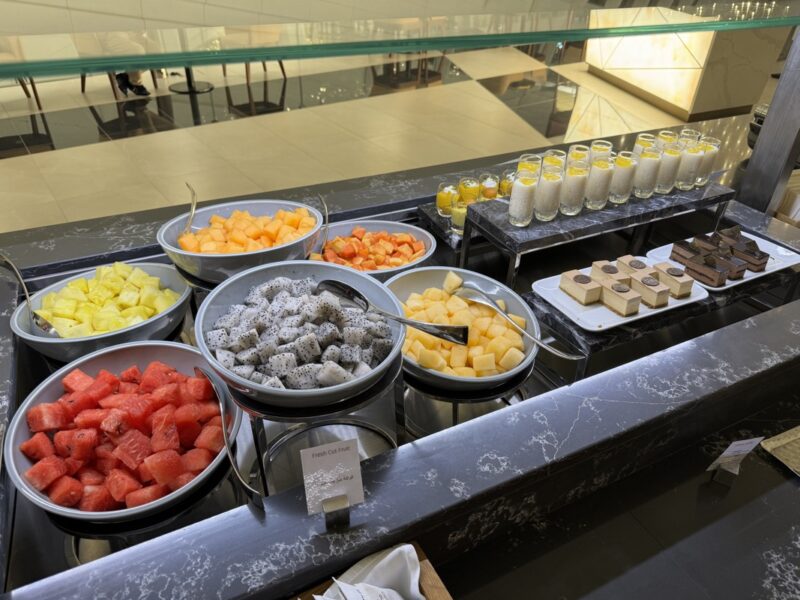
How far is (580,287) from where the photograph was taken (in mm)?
1467

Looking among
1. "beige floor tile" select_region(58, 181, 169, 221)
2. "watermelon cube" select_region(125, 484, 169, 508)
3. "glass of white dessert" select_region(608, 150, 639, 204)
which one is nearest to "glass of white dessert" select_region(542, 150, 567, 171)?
"glass of white dessert" select_region(608, 150, 639, 204)

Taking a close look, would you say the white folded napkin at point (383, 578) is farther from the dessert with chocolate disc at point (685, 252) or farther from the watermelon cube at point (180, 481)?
the dessert with chocolate disc at point (685, 252)

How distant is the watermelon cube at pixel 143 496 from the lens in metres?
0.97

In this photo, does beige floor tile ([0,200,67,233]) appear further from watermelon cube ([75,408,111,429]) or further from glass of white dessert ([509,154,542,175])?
glass of white dessert ([509,154,542,175])

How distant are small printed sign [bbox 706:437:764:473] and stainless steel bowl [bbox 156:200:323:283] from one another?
110 centimetres

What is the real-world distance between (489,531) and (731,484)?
0.65 m

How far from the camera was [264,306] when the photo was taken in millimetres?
1068

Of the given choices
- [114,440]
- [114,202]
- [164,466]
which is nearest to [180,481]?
[164,466]

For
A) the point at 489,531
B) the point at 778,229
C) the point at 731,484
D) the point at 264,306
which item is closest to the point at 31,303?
the point at 264,306

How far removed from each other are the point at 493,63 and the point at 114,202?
4.08 m

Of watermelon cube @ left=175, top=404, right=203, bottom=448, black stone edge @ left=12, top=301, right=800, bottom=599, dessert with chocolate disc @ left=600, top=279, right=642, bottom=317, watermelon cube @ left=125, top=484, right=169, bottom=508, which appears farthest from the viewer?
dessert with chocolate disc @ left=600, top=279, right=642, bottom=317

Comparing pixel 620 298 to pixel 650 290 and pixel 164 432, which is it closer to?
pixel 650 290

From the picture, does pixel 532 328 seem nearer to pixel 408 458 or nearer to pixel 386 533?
pixel 408 458

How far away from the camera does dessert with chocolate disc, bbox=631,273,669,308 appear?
146 cm
